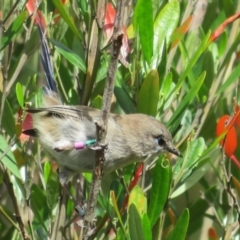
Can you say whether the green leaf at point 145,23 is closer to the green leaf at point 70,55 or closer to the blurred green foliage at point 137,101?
the blurred green foliage at point 137,101

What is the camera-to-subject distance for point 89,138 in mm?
2799

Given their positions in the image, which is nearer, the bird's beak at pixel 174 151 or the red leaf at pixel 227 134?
the red leaf at pixel 227 134

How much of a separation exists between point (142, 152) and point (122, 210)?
303 mm

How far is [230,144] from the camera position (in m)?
2.60

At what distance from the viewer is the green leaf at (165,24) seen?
2.66 metres

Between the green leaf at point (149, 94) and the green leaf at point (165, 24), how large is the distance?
8.9 inches

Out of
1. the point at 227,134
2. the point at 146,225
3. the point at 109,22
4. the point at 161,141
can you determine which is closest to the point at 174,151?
the point at 161,141

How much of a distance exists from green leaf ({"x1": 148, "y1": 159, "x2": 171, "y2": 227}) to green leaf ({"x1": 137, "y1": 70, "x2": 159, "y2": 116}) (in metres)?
0.26

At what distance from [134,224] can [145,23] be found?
0.79 meters

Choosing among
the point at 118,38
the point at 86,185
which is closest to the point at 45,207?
the point at 86,185

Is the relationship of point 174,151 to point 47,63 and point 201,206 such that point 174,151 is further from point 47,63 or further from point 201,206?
point 47,63

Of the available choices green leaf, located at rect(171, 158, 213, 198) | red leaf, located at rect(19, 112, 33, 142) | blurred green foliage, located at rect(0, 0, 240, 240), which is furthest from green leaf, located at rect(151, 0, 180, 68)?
red leaf, located at rect(19, 112, 33, 142)

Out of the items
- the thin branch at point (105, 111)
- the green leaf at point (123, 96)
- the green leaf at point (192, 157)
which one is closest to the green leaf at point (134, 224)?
the thin branch at point (105, 111)

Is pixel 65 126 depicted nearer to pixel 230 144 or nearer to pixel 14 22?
pixel 14 22
